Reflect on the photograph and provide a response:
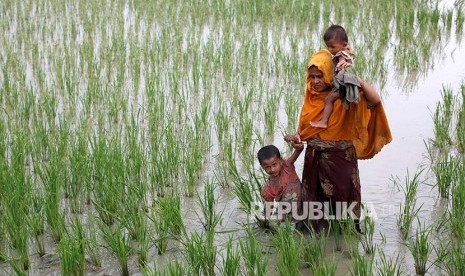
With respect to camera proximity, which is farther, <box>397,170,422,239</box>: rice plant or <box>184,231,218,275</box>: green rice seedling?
<box>397,170,422,239</box>: rice plant

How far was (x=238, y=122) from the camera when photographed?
15.3 feet

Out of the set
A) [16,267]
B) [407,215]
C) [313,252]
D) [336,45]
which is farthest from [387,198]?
[16,267]

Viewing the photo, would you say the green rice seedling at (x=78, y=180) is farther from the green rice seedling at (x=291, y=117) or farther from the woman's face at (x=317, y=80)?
the green rice seedling at (x=291, y=117)

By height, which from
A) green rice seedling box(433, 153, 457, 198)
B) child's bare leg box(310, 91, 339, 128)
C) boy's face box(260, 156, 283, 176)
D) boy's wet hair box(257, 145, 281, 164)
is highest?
child's bare leg box(310, 91, 339, 128)

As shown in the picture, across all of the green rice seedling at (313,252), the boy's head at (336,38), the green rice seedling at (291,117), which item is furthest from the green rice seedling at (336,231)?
the green rice seedling at (291,117)

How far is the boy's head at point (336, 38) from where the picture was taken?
110 inches

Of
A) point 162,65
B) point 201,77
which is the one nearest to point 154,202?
point 201,77

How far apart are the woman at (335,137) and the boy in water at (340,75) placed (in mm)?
50

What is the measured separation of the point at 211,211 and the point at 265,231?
0.29 m

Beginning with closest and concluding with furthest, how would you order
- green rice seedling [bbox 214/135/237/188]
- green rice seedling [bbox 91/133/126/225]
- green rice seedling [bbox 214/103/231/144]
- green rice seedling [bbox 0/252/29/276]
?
green rice seedling [bbox 0/252/29/276], green rice seedling [bbox 91/133/126/225], green rice seedling [bbox 214/135/237/188], green rice seedling [bbox 214/103/231/144]

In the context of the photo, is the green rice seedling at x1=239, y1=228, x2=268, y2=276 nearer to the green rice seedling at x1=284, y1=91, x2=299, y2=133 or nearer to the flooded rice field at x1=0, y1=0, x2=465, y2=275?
the flooded rice field at x1=0, y1=0, x2=465, y2=275

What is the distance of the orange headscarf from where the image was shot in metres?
2.86

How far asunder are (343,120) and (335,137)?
0.09 metres

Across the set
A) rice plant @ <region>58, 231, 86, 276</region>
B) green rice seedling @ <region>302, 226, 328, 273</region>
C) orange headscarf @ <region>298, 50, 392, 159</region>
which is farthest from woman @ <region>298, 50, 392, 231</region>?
rice plant @ <region>58, 231, 86, 276</region>
